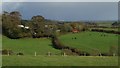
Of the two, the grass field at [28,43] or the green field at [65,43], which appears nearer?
the green field at [65,43]

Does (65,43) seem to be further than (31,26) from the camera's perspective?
No

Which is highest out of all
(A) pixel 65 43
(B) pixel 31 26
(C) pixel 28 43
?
(B) pixel 31 26

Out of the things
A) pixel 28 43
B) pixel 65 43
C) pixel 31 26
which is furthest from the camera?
pixel 31 26

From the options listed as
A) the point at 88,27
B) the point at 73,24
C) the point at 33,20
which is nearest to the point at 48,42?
the point at 33,20

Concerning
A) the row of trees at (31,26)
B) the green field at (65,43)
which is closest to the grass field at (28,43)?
the green field at (65,43)

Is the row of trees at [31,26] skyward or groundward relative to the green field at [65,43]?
skyward

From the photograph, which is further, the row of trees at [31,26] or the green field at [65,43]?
the row of trees at [31,26]

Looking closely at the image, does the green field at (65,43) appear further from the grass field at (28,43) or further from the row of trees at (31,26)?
the row of trees at (31,26)

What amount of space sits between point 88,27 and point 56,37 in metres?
11.4

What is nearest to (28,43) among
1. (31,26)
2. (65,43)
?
(31,26)

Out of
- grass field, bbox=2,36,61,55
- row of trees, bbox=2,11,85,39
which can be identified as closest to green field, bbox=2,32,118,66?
grass field, bbox=2,36,61,55

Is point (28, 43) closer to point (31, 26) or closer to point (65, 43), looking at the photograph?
point (31, 26)

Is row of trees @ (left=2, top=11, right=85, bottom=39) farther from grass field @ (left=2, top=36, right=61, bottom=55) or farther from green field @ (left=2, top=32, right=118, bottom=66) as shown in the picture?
green field @ (left=2, top=32, right=118, bottom=66)

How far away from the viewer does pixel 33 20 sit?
42250mm
